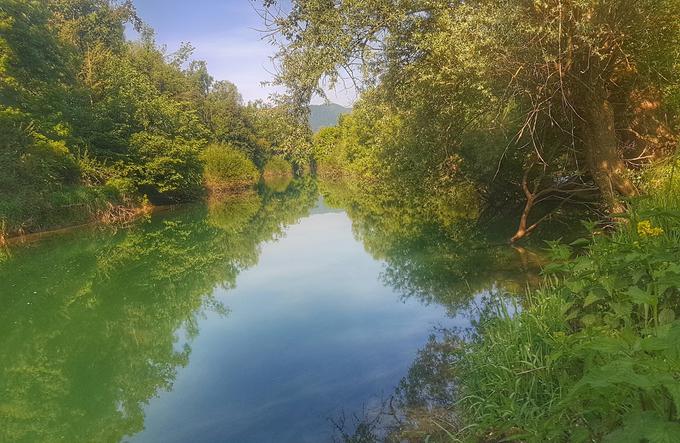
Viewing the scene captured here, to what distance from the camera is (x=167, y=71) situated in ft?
164

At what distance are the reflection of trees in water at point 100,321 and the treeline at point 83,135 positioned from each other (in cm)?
287

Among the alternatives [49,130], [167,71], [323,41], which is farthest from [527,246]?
[167,71]

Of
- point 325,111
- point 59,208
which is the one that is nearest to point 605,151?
point 325,111

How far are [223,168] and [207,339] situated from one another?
35527mm

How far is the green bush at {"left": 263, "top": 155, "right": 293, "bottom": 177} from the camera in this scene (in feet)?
246

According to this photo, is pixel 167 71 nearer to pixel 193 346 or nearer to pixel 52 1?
pixel 52 1

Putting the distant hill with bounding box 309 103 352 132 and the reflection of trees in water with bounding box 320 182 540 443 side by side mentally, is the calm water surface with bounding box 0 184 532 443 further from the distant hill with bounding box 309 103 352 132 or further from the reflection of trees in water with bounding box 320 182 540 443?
the distant hill with bounding box 309 103 352 132

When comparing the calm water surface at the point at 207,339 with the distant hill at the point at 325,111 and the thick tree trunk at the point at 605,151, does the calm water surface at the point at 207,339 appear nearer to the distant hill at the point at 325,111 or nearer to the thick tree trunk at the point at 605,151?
the thick tree trunk at the point at 605,151

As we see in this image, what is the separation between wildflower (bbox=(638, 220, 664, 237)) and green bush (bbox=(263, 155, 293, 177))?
232 feet

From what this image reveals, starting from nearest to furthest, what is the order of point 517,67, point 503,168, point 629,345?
point 629,345 < point 517,67 < point 503,168

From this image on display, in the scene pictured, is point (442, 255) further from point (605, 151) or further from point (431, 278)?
point (605, 151)

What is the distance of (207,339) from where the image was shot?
850 centimetres

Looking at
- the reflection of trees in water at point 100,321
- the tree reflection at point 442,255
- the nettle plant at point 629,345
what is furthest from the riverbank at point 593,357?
the reflection of trees in water at point 100,321

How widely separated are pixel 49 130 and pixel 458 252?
20.9m
